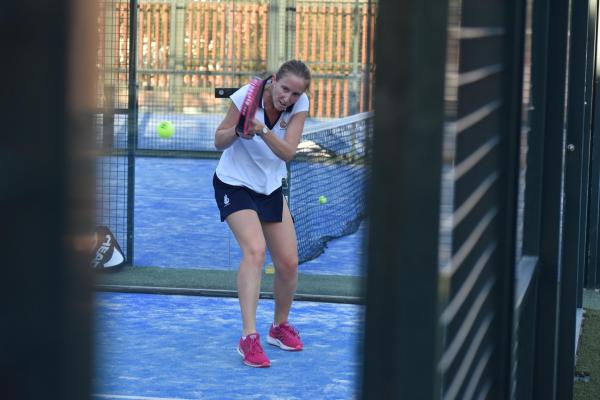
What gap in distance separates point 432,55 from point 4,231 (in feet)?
2.87

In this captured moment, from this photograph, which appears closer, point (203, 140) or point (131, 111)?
point (131, 111)

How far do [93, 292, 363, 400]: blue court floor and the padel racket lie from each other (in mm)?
1328

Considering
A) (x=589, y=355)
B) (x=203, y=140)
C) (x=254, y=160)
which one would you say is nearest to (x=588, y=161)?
(x=589, y=355)

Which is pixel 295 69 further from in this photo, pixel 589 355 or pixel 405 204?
pixel 405 204

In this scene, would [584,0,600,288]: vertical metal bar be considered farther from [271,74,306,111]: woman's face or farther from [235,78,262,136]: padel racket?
[235,78,262,136]: padel racket

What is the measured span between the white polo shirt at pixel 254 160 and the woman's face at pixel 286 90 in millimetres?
93

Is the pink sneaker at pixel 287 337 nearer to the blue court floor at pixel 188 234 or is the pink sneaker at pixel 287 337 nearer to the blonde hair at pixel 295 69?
the blue court floor at pixel 188 234

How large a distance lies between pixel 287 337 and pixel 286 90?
1.69 metres

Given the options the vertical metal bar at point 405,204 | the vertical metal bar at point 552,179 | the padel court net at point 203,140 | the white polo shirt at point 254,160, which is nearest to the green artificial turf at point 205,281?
the padel court net at point 203,140

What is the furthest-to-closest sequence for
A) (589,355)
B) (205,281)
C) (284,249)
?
(205,281) < (589,355) < (284,249)

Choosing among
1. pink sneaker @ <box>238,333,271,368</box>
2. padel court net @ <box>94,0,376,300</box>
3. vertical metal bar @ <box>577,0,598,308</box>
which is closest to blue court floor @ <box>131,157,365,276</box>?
padel court net @ <box>94,0,376,300</box>

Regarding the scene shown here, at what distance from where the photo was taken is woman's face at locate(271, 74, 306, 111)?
711 cm

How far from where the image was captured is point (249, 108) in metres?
7.08

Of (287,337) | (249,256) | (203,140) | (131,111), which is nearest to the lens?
(249,256)
